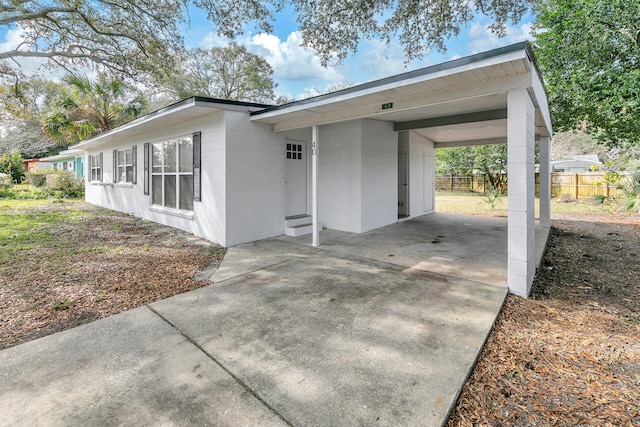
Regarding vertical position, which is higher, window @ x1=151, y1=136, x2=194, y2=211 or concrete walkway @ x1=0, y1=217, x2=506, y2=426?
window @ x1=151, y1=136, x2=194, y2=211

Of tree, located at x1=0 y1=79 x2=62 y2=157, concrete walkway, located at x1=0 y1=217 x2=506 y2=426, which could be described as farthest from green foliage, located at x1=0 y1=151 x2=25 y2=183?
concrete walkway, located at x1=0 y1=217 x2=506 y2=426

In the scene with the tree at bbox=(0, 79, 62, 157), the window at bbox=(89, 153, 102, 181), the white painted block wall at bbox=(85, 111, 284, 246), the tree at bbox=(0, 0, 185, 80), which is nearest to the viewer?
the white painted block wall at bbox=(85, 111, 284, 246)

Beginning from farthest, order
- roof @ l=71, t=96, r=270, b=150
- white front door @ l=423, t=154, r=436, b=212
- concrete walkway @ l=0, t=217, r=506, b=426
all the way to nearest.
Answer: white front door @ l=423, t=154, r=436, b=212 → roof @ l=71, t=96, r=270, b=150 → concrete walkway @ l=0, t=217, r=506, b=426

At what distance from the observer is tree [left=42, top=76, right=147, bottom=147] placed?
1481 cm

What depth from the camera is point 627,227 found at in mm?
8414

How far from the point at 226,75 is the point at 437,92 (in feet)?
72.1

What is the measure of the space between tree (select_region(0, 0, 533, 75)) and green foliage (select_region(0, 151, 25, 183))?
61.4 feet

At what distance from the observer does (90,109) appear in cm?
1703

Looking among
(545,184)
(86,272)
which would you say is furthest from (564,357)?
(545,184)

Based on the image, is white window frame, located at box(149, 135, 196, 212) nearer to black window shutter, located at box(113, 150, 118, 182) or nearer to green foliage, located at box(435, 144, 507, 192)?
black window shutter, located at box(113, 150, 118, 182)

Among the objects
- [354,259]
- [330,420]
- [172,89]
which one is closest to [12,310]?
[330,420]

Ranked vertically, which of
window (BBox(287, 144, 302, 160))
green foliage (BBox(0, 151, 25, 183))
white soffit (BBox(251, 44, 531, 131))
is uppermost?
green foliage (BBox(0, 151, 25, 183))

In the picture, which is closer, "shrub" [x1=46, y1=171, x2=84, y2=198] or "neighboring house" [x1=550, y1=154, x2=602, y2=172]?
"shrub" [x1=46, y1=171, x2=84, y2=198]

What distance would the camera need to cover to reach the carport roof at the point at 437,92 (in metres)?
3.34
